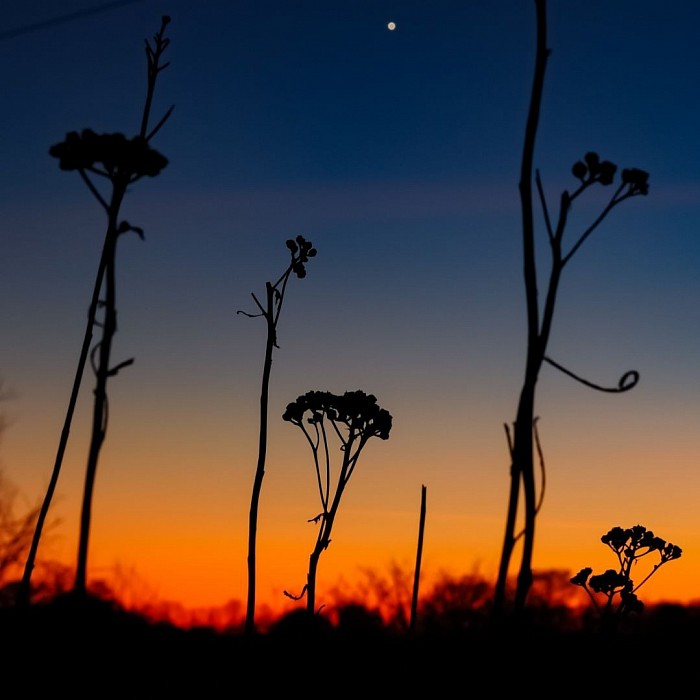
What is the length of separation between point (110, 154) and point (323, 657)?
23265mm

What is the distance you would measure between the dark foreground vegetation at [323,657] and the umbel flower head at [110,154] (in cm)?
297

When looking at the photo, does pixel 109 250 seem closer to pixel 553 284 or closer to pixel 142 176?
pixel 142 176

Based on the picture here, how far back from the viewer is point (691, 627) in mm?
70688

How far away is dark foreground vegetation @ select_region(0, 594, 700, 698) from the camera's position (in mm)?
6223

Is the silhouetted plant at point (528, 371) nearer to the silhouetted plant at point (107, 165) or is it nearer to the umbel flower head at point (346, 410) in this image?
the silhouetted plant at point (107, 165)

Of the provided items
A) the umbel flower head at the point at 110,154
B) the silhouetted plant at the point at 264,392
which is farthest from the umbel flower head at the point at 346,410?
the umbel flower head at the point at 110,154

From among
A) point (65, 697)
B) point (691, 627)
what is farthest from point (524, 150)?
point (691, 627)

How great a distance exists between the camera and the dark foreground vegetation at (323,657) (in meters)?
6.22

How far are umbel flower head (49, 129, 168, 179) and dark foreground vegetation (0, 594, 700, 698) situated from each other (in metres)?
2.97

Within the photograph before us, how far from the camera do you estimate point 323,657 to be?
2866 centimetres

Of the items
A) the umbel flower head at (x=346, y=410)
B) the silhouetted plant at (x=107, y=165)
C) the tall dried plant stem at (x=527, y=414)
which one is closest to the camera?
the tall dried plant stem at (x=527, y=414)

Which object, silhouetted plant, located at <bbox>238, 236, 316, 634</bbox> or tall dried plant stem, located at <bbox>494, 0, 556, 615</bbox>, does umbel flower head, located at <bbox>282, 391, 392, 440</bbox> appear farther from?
tall dried plant stem, located at <bbox>494, 0, 556, 615</bbox>

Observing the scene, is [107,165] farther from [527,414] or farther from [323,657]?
[323,657]

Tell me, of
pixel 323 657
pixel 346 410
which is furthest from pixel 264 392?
pixel 323 657
